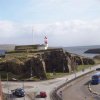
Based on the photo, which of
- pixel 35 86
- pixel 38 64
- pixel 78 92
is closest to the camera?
pixel 78 92

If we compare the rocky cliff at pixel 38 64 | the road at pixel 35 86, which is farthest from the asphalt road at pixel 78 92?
the rocky cliff at pixel 38 64

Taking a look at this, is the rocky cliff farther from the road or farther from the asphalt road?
the asphalt road

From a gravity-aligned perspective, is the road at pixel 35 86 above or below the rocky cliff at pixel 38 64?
below

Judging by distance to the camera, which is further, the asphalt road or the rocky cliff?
the rocky cliff

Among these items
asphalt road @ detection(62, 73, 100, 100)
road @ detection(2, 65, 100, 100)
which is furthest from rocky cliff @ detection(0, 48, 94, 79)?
asphalt road @ detection(62, 73, 100, 100)

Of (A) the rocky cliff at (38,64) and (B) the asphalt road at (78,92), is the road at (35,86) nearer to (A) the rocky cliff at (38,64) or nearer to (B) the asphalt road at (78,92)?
(B) the asphalt road at (78,92)

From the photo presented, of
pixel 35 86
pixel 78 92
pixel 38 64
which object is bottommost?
pixel 78 92

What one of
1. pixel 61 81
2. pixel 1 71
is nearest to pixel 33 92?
pixel 61 81

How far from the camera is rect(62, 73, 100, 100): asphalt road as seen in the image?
2567 inches

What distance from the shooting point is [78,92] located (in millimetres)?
71438

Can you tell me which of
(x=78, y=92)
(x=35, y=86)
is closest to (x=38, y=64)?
(x=35, y=86)

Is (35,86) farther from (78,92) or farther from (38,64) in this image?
(38,64)

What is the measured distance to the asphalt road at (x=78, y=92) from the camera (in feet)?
214

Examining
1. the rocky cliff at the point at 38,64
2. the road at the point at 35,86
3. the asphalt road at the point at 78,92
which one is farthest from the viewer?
the rocky cliff at the point at 38,64
